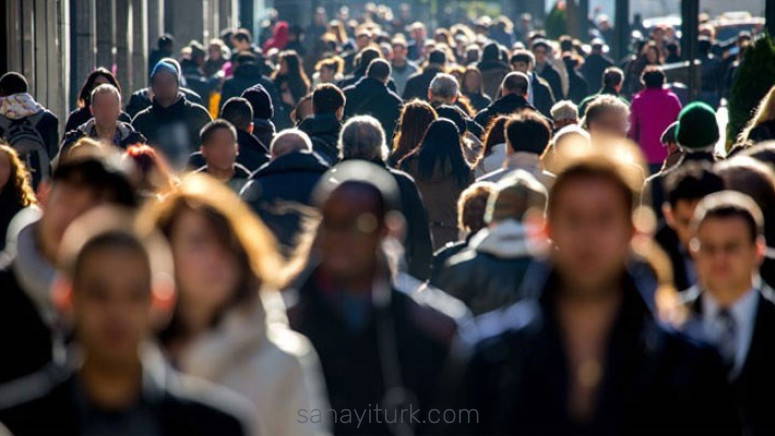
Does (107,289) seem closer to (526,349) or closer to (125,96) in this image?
(526,349)

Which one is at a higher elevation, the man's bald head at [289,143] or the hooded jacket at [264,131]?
the man's bald head at [289,143]

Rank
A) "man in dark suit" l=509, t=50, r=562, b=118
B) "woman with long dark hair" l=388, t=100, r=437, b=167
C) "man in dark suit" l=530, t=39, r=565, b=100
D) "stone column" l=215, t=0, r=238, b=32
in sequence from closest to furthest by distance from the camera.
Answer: "woman with long dark hair" l=388, t=100, r=437, b=167, "man in dark suit" l=509, t=50, r=562, b=118, "man in dark suit" l=530, t=39, r=565, b=100, "stone column" l=215, t=0, r=238, b=32

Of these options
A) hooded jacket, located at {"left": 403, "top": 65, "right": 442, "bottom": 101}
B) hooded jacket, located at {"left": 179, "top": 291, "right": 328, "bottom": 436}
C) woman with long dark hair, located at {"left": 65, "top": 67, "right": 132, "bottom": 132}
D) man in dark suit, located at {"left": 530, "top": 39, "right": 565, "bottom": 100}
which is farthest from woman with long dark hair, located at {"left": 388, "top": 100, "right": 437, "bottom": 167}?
man in dark suit, located at {"left": 530, "top": 39, "right": 565, "bottom": 100}

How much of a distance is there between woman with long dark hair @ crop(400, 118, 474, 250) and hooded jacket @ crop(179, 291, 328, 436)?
7449mm

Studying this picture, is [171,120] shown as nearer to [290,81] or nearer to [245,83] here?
[245,83]

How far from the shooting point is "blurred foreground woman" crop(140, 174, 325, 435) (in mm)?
5328

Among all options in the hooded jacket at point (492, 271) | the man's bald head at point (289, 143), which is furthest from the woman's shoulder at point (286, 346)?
the man's bald head at point (289, 143)

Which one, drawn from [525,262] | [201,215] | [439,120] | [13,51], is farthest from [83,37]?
[201,215]

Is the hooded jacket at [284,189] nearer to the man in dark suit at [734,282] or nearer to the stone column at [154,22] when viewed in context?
the man in dark suit at [734,282]

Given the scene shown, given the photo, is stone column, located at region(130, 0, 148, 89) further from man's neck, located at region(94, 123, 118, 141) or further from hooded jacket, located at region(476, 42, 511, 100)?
man's neck, located at region(94, 123, 118, 141)

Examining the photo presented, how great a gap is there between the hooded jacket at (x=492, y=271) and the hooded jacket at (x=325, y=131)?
721 centimetres

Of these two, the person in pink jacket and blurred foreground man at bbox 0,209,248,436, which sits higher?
blurred foreground man at bbox 0,209,248,436

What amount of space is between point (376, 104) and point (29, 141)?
436 centimetres

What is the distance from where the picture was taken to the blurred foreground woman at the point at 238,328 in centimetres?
533
